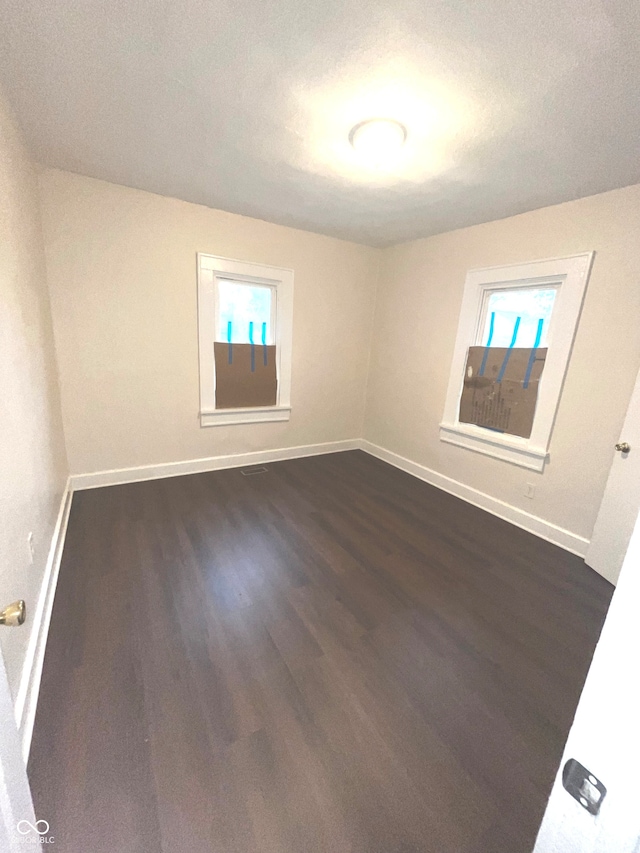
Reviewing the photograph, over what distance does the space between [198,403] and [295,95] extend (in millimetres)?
2421

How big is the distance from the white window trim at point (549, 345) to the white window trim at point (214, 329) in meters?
1.68

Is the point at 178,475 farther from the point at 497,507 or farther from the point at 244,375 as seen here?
the point at 497,507

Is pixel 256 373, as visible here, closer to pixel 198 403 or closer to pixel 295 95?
pixel 198 403

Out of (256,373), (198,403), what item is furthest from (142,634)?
(256,373)

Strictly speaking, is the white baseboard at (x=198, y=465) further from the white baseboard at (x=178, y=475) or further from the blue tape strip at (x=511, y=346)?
the blue tape strip at (x=511, y=346)

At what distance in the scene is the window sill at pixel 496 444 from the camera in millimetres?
2643

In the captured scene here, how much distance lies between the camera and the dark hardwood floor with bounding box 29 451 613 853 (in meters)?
1.02

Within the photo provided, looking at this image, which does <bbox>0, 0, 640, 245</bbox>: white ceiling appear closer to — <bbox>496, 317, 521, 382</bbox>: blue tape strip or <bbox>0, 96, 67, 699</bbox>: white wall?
<bbox>0, 96, 67, 699</bbox>: white wall

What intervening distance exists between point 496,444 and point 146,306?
3194mm

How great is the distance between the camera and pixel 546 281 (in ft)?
8.27

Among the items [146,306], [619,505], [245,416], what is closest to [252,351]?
[245,416]

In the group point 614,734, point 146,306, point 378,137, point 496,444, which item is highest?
point 378,137

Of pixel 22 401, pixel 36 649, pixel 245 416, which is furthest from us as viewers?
pixel 245 416

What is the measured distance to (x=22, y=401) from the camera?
1559mm
